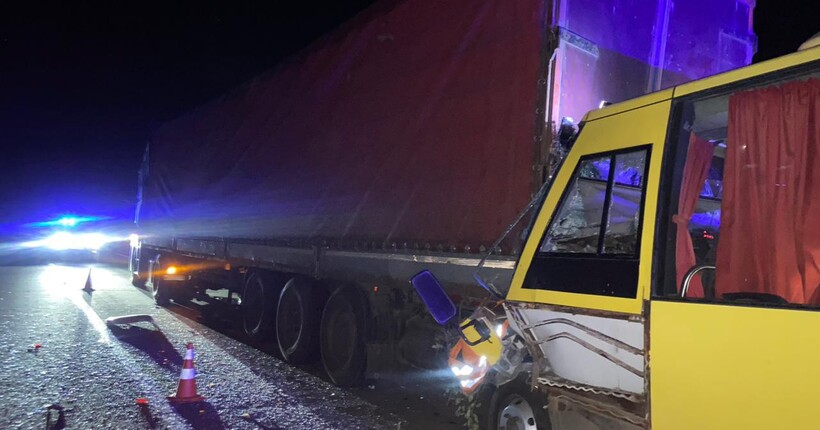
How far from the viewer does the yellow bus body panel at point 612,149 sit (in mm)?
2467

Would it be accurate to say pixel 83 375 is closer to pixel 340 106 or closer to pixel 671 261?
pixel 340 106

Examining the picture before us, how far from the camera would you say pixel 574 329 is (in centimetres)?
280

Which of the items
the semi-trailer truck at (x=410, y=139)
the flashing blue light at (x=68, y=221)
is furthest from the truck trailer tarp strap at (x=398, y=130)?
the flashing blue light at (x=68, y=221)

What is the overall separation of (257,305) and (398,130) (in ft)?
13.7

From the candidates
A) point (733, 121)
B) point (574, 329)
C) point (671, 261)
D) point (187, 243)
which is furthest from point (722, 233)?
point (187, 243)

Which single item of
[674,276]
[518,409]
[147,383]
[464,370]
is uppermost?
[674,276]

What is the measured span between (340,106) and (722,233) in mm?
4630

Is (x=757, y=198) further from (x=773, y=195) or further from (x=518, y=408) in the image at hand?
(x=518, y=408)

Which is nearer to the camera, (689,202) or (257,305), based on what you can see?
(689,202)

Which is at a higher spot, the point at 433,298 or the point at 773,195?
the point at 773,195

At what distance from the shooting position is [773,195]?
2168 millimetres

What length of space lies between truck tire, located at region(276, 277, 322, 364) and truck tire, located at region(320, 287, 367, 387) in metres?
0.27

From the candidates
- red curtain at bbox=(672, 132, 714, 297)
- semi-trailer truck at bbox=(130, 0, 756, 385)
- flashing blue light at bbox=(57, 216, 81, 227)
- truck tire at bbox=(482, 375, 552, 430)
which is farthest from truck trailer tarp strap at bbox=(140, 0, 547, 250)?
flashing blue light at bbox=(57, 216, 81, 227)

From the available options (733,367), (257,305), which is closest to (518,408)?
(733,367)
